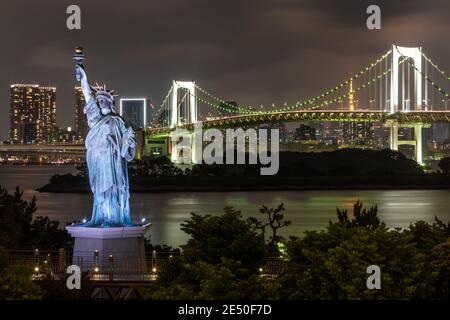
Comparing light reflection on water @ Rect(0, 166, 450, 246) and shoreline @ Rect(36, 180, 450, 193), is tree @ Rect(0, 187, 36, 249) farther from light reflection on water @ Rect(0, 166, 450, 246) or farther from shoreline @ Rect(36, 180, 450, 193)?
shoreline @ Rect(36, 180, 450, 193)

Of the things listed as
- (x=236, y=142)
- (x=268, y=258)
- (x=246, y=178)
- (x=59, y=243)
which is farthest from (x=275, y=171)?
(x=268, y=258)

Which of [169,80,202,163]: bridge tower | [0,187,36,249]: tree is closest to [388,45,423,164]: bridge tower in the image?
[169,80,202,163]: bridge tower

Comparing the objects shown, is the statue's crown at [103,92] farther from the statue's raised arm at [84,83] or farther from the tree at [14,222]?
the tree at [14,222]

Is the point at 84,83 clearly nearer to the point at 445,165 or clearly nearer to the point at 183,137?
the point at 183,137

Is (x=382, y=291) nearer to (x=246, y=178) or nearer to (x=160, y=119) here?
(x=246, y=178)

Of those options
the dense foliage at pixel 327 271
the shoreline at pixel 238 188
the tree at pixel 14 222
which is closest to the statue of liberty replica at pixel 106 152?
the dense foliage at pixel 327 271

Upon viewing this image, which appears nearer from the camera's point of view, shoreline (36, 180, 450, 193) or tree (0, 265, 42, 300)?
tree (0, 265, 42, 300)

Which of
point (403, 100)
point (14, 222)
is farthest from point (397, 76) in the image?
point (14, 222)
